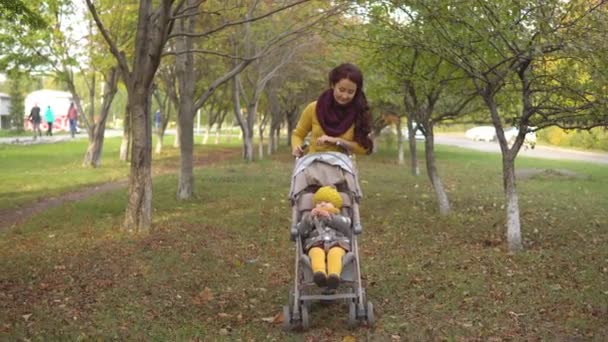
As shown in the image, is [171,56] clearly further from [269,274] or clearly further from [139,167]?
[269,274]

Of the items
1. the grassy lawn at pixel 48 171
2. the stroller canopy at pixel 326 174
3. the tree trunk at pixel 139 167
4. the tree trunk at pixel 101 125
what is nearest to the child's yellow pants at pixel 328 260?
the stroller canopy at pixel 326 174

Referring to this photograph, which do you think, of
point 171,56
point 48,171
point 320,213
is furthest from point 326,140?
point 171,56

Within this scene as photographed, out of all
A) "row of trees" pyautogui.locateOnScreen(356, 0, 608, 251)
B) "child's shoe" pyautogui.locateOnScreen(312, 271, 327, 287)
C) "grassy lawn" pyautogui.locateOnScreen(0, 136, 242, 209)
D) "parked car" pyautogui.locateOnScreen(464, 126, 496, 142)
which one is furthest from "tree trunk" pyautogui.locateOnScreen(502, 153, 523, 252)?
"parked car" pyautogui.locateOnScreen(464, 126, 496, 142)

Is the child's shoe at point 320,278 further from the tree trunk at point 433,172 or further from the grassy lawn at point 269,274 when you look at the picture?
the tree trunk at point 433,172

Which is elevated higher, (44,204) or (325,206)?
(325,206)

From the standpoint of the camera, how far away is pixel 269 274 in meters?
8.37

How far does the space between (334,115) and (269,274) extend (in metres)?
2.62

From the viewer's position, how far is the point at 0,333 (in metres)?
5.73

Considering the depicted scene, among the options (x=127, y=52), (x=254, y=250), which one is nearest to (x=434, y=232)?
(x=254, y=250)

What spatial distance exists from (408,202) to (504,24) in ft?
24.7

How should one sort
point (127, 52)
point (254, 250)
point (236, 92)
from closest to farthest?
point (254, 250) < point (127, 52) < point (236, 92)

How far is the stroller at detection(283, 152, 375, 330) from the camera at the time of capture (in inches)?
238

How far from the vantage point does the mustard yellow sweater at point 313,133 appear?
6609 mm

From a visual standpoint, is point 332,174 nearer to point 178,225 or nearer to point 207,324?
point 207,324
